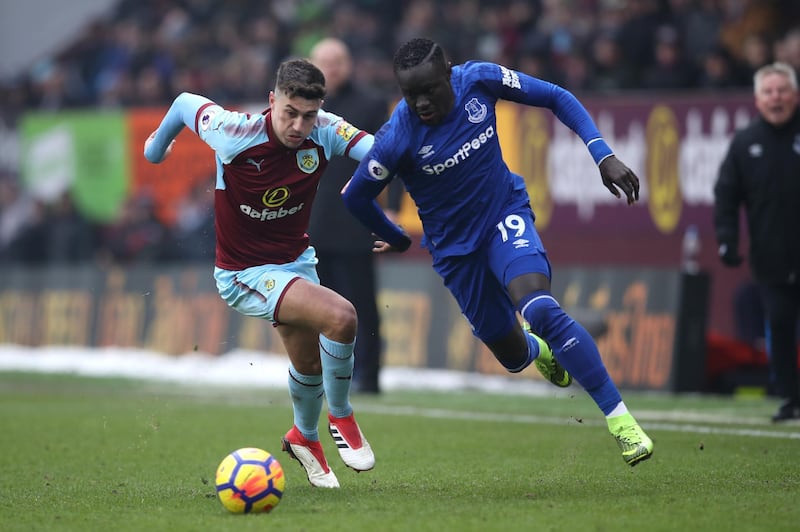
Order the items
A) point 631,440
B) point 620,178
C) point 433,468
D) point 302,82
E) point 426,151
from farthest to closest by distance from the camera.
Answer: point 433,468 → point 426,151 → point 302,82 → point 620,178 → point 631,440

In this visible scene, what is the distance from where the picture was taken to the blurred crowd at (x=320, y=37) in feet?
50.3

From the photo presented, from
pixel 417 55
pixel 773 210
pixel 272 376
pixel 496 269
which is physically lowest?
pixel 272 376

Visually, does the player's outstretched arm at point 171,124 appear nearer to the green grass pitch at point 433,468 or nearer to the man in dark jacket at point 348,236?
the green grass pitch at point 433,468

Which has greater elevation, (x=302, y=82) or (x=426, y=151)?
(x=302, y=82)

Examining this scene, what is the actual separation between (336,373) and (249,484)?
113cm

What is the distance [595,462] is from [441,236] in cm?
162

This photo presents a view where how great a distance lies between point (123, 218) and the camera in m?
20.1

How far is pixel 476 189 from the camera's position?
23.3ft

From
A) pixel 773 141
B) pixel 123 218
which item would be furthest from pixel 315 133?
pixel 123 218

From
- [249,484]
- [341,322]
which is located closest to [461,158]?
[341,322]

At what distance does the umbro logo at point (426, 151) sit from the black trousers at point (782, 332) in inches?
166

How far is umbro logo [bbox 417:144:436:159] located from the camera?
6965mm

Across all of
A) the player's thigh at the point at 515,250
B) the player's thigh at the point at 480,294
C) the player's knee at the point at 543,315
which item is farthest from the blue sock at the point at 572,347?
the player's thigh at the point at 480,294

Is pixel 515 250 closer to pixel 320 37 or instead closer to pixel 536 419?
pixel 536 419
